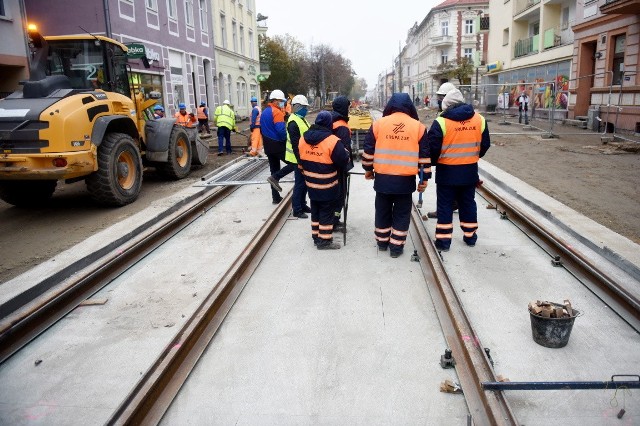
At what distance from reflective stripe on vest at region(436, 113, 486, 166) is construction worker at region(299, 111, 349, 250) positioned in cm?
120

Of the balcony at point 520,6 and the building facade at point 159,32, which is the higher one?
the balcony at point 520,6

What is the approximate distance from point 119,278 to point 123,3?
57.8 feet

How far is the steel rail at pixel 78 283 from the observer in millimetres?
4234

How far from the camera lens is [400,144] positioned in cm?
571

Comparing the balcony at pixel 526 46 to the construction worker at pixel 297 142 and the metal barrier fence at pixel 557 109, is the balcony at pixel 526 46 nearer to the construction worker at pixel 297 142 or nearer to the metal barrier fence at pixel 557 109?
the metal barrier fence at pixel 557 109

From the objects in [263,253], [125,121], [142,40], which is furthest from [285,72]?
[263,253]

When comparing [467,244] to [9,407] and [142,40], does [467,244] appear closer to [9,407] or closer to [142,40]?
[9,407]

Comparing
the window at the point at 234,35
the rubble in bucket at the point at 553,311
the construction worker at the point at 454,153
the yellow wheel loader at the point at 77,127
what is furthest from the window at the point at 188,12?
the rubble in bucket at the point at 553,311

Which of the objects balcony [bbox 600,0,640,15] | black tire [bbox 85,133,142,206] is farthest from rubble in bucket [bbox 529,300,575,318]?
balcony [bbox 600,0,640,15]

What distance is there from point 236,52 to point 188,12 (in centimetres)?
992

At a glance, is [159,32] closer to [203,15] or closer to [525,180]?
[203,15]

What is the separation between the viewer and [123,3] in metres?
19.7

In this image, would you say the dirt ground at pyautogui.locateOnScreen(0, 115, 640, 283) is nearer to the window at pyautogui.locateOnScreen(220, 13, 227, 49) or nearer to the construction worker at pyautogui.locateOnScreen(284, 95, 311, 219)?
the construction worker at pyautogui.locateOnScreen(284, 95, 311, 219)

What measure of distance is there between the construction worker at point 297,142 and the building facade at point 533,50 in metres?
18.6
